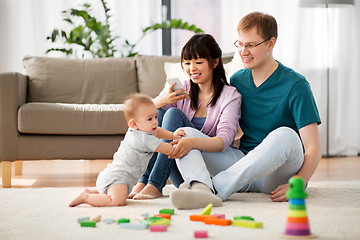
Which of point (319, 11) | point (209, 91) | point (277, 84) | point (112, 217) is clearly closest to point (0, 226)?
point (112, 217)

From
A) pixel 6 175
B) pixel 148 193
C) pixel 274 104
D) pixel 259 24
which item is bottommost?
pixel 6 175

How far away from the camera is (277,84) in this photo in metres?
1.94

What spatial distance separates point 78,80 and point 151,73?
53cm

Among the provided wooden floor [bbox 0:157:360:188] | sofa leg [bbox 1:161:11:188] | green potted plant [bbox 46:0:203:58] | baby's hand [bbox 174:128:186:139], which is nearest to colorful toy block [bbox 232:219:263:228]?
baby's hand [bbox 174:128:186:139]

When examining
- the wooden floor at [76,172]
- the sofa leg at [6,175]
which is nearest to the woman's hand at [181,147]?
the wooden floor at [76,172]

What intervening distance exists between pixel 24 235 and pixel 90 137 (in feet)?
5.21

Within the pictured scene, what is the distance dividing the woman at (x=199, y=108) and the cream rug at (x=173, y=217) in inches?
4.9

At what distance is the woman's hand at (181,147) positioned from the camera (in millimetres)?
1771

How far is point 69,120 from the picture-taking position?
2.85m

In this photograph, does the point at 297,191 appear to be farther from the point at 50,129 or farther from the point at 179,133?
the point at 50,129

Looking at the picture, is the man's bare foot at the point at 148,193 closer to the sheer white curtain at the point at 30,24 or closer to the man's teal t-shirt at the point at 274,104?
the man's teal t-shirt at the point at 274,104

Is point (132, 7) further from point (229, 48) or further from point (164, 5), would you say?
point (229, 48)

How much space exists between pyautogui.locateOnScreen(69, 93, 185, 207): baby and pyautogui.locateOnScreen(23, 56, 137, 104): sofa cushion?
1.73 metres

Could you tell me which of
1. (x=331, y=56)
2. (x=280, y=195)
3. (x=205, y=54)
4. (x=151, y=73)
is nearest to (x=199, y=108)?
(x=205, y=54)
